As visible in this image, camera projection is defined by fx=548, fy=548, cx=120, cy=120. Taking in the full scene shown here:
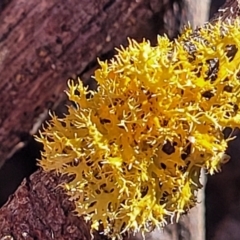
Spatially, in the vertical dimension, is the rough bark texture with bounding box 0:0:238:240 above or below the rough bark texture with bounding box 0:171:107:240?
above

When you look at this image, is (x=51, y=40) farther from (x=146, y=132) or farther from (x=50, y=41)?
(x=146, y=132)

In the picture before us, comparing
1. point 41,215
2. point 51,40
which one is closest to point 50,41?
point 51,40

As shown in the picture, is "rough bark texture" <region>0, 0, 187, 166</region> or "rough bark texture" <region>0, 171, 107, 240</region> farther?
"rough bark texture" <region>0, 0, 187, 166</region>

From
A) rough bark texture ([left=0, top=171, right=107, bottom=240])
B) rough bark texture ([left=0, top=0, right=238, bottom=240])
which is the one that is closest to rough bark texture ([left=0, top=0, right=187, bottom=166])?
rough bark texture ([left=0, top=0, right=238, bottom=240])

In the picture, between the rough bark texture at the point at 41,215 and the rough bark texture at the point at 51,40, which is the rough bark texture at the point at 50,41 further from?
the rough bark texture at the point at 41,215

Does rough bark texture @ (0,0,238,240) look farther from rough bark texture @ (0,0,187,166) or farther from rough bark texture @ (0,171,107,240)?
rough bark texture @ (0,171,107,240)

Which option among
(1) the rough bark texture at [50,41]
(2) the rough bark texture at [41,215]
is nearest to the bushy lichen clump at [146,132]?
(2) the rough bark texture at [41,215]
